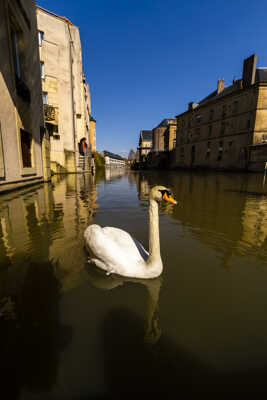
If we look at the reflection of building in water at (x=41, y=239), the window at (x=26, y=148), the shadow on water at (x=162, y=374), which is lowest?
the shadow on water at (x=162, y=374)

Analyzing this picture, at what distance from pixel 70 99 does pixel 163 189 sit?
2544cm

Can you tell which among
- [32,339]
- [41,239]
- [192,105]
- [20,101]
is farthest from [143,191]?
[192,105]

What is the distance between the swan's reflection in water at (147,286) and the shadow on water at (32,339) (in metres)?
0.54

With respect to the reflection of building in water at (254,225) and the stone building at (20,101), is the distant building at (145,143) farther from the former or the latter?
the reflection of building in water at (254,225)

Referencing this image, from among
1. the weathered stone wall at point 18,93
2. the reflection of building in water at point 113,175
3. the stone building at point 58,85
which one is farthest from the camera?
the reflection of building in water at point 113,175

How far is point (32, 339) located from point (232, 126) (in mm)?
41365

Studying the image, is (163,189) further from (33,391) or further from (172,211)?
(172,211)

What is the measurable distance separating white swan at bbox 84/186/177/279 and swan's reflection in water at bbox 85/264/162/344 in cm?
11

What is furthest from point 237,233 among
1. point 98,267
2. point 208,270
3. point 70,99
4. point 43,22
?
point 43,22

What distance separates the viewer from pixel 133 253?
2.72 meters

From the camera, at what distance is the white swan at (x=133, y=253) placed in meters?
2.49

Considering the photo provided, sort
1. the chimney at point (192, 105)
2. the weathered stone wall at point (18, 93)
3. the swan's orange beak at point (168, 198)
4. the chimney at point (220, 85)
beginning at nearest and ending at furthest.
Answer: the swan's orange beak at point (168, 198) → the weathered stone wall at point (18, 93) → the chimney at point (220, 85) → the chimney at point (192, 105)

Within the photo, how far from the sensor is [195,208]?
Result: 687cm

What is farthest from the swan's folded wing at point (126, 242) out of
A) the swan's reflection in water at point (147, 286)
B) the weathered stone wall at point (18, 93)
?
the weathered stone wall at point (18, 93)
